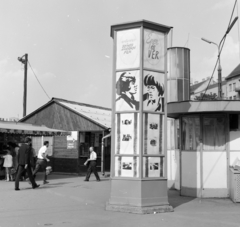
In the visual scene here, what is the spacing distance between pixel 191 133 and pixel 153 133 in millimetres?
2868

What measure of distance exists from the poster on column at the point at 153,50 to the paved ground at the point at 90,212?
3605 millimetres

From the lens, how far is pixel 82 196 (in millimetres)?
10969

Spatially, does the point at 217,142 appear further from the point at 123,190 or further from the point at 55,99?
the point at 55,99

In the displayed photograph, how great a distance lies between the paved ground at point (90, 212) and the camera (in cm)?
716

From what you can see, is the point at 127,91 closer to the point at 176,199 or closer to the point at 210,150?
the point at 210,150

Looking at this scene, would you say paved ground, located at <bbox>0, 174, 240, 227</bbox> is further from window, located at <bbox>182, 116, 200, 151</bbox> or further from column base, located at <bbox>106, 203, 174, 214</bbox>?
window, located at <bbox>182, 116, 200, 151</bbox>

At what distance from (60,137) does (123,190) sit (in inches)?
515

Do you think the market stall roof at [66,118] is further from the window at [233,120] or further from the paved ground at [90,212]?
the window at [233,120]

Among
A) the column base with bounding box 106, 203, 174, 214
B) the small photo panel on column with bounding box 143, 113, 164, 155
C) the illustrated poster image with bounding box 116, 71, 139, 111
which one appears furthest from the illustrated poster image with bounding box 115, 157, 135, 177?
the illustrated poster image with bounding box 116, 71, 139, 111

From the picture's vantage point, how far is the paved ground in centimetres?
716

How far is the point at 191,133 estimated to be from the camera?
36.9 ft

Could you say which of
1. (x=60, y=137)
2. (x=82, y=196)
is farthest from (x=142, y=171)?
(x=60, y=137)

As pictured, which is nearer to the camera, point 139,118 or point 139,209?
point 139,209

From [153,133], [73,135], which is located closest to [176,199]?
[153,133]
